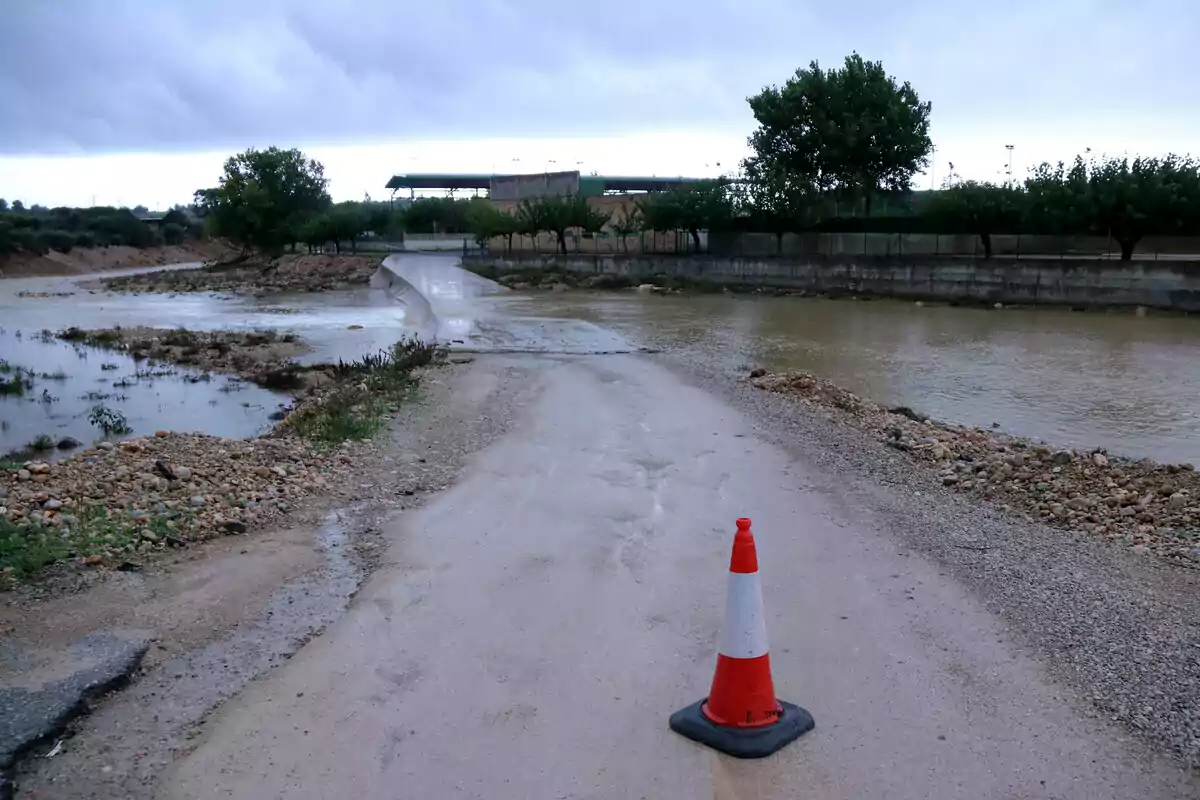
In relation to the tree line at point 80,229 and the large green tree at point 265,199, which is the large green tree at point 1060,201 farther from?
the tree line at point 80,229

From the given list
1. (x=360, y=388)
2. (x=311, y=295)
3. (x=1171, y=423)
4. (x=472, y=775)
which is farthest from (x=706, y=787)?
(x=311, y=295)

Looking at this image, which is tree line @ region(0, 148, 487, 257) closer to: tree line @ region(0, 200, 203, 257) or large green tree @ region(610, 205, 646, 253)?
tree line @ region(0, 200, 203, 257)

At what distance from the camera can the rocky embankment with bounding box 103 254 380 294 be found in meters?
62.1

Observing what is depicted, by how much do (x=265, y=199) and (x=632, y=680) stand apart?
96830mm

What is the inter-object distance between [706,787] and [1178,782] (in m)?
1.81

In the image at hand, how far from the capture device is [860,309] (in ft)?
129

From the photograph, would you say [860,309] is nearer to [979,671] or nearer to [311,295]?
[311,295]

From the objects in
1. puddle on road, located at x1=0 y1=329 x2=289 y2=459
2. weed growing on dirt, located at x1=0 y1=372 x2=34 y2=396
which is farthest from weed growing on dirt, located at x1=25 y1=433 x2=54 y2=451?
weed growing on dirt, located at x1=0 y1=372 x2=34 y2=396

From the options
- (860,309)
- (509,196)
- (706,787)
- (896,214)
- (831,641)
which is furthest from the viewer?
(509,196)

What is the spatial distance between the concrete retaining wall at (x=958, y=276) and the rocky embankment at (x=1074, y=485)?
28.0m

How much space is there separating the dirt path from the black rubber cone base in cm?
6

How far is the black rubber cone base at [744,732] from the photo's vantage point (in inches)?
157

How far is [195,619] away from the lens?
5.47 m

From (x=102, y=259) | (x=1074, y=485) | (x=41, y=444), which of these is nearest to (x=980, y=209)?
(x=1074, y=485)
